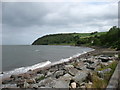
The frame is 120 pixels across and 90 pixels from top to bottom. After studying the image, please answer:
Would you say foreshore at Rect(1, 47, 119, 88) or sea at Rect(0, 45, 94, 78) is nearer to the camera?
foreshore at Rect(1, 47, 119, 88)

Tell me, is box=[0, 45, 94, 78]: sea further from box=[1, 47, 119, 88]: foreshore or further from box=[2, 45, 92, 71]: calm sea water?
box=[1, 47, 119, 88]: foreshore

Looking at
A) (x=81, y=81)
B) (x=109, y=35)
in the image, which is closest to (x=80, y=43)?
(x=109, y=35)

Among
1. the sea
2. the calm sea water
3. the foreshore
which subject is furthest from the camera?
the calm sea water

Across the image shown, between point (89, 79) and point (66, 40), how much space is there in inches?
7480

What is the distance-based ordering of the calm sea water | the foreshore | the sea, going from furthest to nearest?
the calm sea water → the sea → the foreshore

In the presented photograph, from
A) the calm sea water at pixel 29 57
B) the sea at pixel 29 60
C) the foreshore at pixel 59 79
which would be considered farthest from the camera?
the calm sea water at pixel 29 57

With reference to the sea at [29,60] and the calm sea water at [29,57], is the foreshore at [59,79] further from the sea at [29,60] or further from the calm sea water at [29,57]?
the calm sea water at [29,57]

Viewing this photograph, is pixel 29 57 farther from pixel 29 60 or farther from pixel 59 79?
pixel 59 79

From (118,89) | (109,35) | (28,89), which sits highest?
(109,35)

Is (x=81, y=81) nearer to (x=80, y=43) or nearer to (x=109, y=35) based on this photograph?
(x=109, y=35)

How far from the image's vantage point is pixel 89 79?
958 centimetres

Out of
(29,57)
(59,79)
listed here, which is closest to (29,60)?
(29,57)

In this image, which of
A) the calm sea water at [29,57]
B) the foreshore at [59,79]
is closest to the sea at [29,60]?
the calm sea water at [29,57]

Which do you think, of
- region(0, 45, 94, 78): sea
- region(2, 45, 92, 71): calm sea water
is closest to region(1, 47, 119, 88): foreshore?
region(0, 45, 94, 78): sea
